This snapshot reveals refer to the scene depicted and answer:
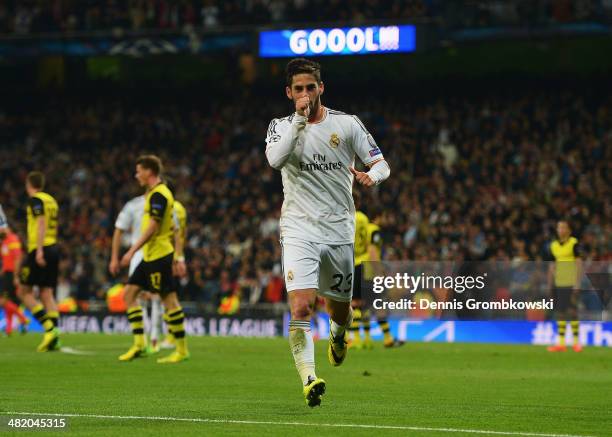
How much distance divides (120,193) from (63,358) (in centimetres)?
1874

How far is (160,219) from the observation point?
549 inches

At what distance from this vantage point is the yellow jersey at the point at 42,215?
16.2 m

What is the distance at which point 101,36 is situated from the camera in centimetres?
3303

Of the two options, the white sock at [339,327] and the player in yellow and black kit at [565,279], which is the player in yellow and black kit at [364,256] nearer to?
the player in yellow and black kit at [565,279]

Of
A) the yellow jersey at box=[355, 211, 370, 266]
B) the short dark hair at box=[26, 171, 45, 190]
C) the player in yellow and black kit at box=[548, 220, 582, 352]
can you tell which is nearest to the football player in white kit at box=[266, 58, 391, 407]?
the short dark hair at box=[26, 171, 45, 190]

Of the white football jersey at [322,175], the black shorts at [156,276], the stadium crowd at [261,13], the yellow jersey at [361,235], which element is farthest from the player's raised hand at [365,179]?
the stadium crowd at [261,13]

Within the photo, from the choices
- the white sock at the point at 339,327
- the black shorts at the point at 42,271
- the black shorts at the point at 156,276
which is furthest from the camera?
the black shorts at the point at 42,271

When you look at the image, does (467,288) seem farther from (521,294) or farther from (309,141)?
(309,141)

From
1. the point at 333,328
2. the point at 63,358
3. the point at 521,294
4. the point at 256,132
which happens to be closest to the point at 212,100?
the point at 256,132

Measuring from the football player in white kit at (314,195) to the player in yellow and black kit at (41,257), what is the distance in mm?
8225

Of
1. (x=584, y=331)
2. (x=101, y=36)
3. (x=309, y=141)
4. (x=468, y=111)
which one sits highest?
(x=101, y=36)

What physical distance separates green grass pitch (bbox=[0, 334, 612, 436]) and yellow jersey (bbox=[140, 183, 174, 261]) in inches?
54.2

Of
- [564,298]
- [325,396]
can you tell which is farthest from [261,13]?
[325,396]

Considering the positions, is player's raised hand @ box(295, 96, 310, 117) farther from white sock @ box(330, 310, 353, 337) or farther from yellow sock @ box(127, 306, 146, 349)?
yellow sock @ box(127, 306, 146, 349)
